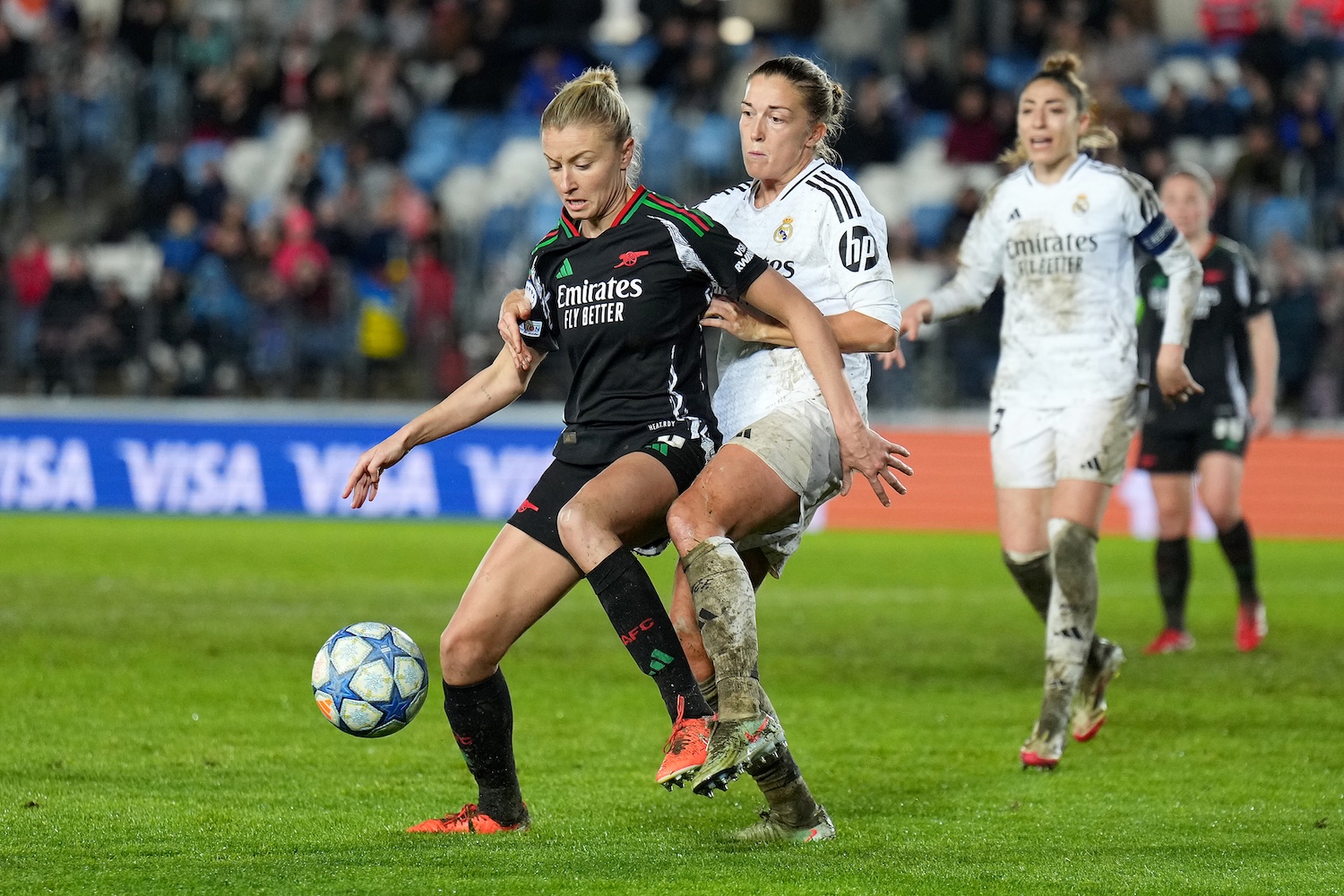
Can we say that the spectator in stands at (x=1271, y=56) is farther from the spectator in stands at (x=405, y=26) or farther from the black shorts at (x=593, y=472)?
the black shorts at (x=593, y=472)

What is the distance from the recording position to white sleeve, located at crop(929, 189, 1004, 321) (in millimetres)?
7027

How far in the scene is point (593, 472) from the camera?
16.4 feet

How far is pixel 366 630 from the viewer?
5.38m

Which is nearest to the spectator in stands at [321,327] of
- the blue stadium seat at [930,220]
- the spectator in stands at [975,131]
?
the blue stadium seat at [930,220]

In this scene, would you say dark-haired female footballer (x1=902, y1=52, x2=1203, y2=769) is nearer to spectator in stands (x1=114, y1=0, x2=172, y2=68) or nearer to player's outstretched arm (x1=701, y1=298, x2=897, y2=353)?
player's outstretched arm (x1=701, y1=298, x2=897, y2=353)

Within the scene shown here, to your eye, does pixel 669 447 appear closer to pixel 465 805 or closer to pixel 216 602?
pixel 465 805

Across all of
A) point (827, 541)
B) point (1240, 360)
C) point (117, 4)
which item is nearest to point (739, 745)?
point (1240, 360)

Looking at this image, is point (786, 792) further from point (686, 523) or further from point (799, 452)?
point (799, 452)

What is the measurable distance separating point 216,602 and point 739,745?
7389mm

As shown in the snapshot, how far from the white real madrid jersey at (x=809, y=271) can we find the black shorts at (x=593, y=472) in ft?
1.01

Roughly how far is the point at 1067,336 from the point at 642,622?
282 cm

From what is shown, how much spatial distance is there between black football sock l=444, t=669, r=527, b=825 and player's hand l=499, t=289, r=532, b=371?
37.4 inches

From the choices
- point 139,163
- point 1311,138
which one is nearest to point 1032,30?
point 1311,138

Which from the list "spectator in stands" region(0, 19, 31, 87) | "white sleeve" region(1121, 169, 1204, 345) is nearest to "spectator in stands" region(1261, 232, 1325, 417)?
"white sleeve" region(1121, 169, 1204, 345)
